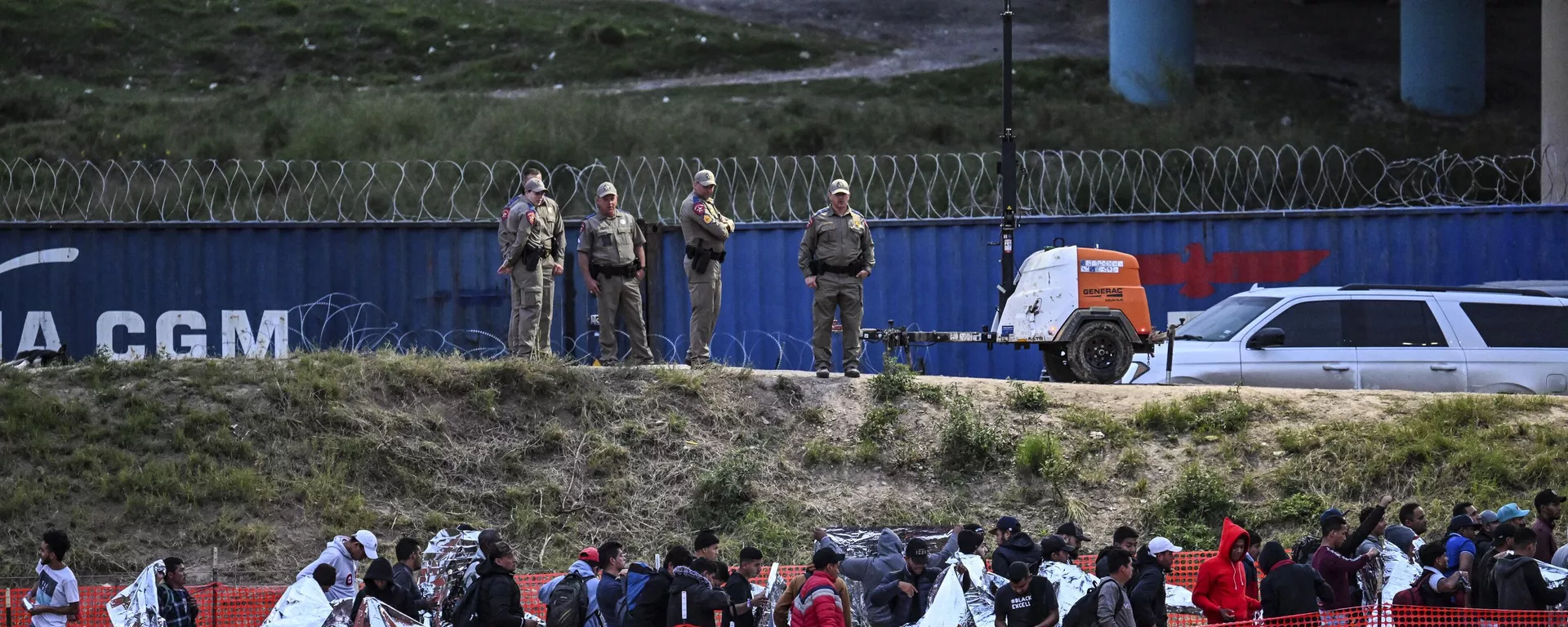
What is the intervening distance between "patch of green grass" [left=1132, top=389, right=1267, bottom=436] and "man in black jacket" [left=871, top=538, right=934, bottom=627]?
5172mm

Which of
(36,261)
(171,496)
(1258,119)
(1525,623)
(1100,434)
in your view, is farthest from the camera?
(1258,119)

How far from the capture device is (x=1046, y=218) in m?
16.6

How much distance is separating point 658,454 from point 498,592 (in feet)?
16.1

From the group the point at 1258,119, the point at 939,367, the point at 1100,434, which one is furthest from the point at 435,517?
the point at 1258,119

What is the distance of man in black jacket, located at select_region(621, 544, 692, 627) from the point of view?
7828 millimetres

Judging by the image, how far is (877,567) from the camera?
27.4 ft

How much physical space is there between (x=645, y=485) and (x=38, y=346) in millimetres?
7877

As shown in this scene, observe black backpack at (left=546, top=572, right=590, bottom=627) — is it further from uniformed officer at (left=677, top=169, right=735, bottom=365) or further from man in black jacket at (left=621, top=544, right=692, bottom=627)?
uniformed officer at (left=677, top=169, right=735, bottom=365)

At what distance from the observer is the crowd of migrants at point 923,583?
767 cm

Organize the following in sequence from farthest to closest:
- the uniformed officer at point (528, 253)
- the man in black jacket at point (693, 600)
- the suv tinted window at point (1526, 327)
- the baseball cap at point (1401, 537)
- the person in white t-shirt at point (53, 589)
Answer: the suv tinted window at point (1526, 327) < the uniformed officer at point (528, 253) < the baseball cap at point (1401, 537) < the person in white t-shirt at point (53, 589) < the man in black jacket at point (693, 600)

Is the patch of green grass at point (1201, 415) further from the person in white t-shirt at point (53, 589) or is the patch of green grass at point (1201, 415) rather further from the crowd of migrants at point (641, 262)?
the person in white t-shirt at point (53, 589)

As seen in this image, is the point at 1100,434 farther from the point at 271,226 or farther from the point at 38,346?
the point at 38,346

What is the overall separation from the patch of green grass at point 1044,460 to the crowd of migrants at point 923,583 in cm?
326

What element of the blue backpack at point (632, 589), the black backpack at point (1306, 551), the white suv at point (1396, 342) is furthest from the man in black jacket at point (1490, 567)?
the white suv at point (1396, 342)
